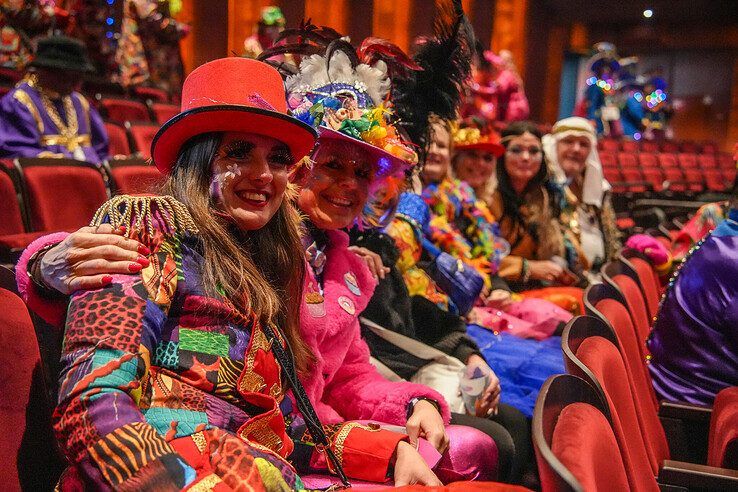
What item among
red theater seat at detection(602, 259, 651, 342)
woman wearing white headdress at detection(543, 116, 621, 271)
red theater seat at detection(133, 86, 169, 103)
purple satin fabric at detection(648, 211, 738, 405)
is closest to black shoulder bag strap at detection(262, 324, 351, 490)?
red theater seat at detection(602, 259, 651, 342)

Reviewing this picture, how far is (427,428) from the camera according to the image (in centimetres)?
154

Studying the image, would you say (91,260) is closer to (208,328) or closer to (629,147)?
(208,328)

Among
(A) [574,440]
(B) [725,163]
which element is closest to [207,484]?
(A) [574,440]

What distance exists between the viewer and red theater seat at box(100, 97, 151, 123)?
19.4 feet

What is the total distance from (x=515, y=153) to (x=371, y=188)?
2015 millimetres

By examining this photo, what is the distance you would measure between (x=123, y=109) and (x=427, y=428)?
17.6 feet

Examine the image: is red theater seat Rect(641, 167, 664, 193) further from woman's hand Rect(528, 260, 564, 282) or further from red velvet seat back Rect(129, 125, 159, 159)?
red velvet seat back Rect(129, 125, 159, 159)

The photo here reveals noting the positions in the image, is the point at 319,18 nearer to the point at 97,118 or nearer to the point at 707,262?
the point at 97,118

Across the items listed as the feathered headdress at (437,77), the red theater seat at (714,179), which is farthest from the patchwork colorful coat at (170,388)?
the red theater seat at (714,179)

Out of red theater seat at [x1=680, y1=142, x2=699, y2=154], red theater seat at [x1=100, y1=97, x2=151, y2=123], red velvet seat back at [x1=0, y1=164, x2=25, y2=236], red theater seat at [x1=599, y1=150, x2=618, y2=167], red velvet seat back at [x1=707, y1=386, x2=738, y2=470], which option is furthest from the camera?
red theater seat at [x1=680, y1=142, x2=699, y2=154]

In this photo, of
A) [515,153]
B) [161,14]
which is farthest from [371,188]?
[161,14]

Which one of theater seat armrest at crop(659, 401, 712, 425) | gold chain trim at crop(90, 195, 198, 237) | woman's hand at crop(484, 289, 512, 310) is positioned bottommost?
theater seat armrest at crop(659, 401, 712, 425)

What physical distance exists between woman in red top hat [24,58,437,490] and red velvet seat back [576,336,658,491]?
386mm

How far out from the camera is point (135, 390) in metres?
0.95
